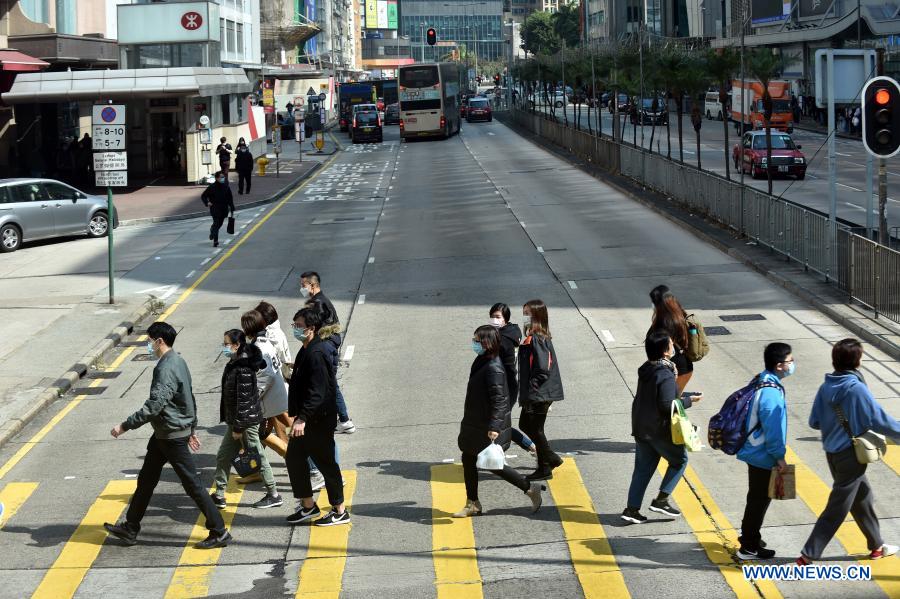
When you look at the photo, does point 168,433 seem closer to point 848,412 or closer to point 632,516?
point 632,516

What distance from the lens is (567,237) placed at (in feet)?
102

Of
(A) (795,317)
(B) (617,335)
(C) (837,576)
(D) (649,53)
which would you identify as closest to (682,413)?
(C) (837,576)

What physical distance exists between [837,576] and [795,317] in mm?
11298

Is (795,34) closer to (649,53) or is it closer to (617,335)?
(649,53)

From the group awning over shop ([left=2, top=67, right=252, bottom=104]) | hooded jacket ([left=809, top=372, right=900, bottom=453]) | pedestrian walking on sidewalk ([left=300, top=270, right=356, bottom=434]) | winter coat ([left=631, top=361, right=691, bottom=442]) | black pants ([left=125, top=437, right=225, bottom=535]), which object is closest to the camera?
hooded jacket ([left=809, top=372, right=900, bottom=453])

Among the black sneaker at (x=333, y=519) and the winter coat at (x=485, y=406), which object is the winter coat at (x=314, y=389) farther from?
the winter coat at (x=485, y=406)

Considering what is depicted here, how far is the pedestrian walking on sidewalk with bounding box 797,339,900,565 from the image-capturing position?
9094mm

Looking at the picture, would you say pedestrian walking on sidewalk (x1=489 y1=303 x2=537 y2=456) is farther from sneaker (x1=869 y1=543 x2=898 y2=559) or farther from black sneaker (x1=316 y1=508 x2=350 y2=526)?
sneaker (x1=869 y1=543 x2=898 y2=559)

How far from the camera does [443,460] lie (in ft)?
43.1

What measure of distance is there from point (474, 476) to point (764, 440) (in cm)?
277

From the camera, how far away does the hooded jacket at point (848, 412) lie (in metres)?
9.07

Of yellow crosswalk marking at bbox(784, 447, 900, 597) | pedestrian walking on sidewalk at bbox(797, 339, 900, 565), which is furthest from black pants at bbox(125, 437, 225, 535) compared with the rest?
yellow crosswalk marking at bbox(784, 447, 900, 597)

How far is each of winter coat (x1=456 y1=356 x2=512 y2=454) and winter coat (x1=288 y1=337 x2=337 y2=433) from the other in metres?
1.19

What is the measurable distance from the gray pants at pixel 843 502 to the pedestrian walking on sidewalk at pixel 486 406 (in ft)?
8.91
